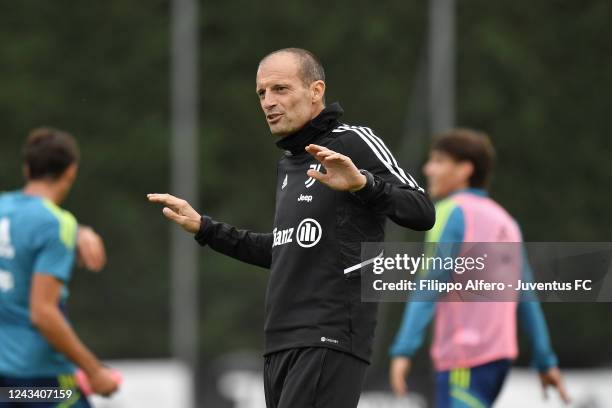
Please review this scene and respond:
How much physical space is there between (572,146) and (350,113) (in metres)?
2.80

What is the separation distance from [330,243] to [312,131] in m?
0.44

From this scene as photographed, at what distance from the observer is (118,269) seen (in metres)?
16.2

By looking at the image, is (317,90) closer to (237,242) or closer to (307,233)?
(307,233)

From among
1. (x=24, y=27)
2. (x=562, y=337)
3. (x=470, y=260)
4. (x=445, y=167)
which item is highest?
(x=24, y=27)

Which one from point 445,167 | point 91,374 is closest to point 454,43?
point 445,167

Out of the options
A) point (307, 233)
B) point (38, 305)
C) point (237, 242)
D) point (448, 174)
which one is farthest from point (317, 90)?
point (448, 174)

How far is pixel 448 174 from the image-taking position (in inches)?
270

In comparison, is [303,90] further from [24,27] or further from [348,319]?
[24,27]

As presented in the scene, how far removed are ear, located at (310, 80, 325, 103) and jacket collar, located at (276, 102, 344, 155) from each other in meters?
0.06

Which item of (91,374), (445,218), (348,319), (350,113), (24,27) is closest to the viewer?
(348,319)

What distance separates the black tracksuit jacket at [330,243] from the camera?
15.2 feet

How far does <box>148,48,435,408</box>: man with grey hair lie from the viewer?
460cm

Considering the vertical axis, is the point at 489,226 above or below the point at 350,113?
below

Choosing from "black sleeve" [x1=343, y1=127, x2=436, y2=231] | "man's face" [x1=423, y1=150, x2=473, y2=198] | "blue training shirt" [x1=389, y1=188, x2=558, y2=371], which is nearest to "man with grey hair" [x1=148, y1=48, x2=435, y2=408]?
"black sleeve" [x1=343, y1=127, x2=436, y2=231]
